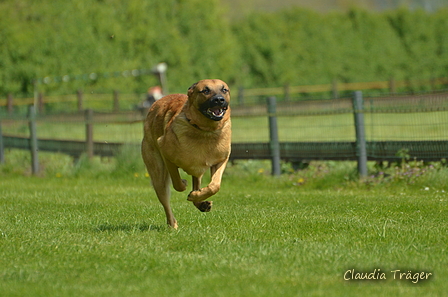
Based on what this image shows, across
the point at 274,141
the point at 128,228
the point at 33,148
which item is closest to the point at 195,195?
the point at 128,228

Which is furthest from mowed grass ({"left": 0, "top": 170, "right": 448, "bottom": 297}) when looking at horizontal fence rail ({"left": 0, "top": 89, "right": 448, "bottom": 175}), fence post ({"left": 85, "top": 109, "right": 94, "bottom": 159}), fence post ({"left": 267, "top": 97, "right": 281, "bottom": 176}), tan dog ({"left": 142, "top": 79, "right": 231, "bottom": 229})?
fence post ({"left": 85, "top": 109, "right": 94, "bottom": 159})

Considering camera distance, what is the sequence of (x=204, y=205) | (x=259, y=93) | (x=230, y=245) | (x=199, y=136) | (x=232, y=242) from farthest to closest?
(x=259, y=93) < (x=204, y=205) < (x=199, y=136) < (x=232, y=242) < (x=230, y=245)

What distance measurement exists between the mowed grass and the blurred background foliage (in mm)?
21852

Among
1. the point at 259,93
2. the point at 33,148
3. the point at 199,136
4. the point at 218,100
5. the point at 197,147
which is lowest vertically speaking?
the point at 259,93

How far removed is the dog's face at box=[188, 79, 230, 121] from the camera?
6355 mm

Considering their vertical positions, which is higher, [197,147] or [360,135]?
[197,147]

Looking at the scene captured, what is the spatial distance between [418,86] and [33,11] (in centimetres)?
2268

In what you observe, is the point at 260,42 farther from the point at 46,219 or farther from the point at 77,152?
the point at 46,219

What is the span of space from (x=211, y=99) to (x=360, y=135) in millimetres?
5280

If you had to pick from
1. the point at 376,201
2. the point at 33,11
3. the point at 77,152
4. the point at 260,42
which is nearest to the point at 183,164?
the point at 376,201

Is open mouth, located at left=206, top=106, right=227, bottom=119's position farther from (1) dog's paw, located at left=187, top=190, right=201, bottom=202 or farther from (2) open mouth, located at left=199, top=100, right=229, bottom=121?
(1) dog's paw, located at left=187, top=190, right=201, bottom=202

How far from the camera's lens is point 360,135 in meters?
11.1

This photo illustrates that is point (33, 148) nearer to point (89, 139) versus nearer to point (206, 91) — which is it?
point (89, 139)

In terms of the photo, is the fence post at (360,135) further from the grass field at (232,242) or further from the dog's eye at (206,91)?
the dog's eye at (206,91)
